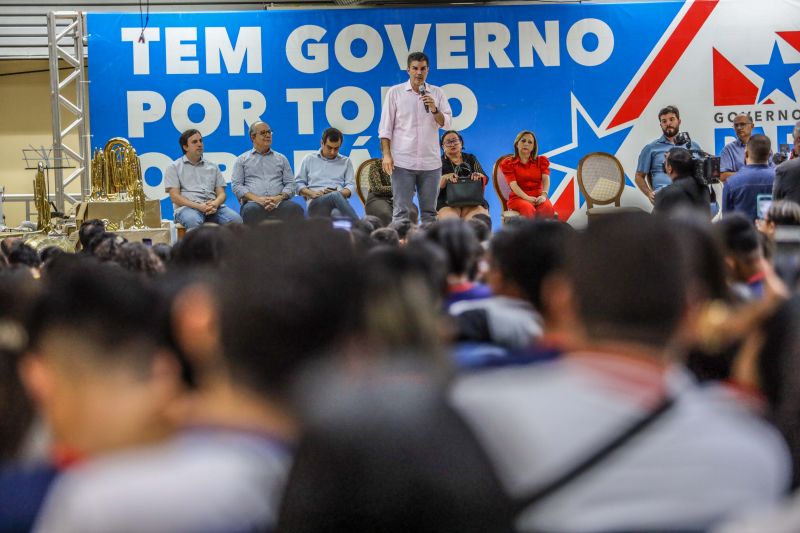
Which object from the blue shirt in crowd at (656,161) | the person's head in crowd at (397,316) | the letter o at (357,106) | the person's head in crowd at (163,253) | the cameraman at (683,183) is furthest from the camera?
the letter o at (357,106)

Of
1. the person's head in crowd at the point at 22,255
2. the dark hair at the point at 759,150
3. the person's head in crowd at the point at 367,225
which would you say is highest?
the dark hair at the point at 759,150

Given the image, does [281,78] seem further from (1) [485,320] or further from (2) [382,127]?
(1) [485,320]

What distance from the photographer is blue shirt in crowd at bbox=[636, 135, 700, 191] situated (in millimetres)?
9172

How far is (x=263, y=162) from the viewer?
910 cm

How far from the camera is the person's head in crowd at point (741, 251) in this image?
9.66 ft

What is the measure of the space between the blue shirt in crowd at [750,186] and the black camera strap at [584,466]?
5848 millimetres

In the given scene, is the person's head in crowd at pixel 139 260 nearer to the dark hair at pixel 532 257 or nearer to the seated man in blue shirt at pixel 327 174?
the dark hair at pixel 532 257

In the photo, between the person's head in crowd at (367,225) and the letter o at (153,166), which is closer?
the person's head in crowd at (367,225)

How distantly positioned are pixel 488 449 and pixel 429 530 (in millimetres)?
164

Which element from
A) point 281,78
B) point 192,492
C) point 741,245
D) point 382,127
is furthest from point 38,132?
point 192,492

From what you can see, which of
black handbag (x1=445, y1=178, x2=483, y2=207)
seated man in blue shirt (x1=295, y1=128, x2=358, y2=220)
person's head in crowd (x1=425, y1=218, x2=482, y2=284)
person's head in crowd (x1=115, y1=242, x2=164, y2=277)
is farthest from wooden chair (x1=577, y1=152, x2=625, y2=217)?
person's head in crowd (x1=425, y1=218, x2=482, y2=284)

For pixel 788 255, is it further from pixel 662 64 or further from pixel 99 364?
pixel 662 64

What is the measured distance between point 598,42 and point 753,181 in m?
4.06

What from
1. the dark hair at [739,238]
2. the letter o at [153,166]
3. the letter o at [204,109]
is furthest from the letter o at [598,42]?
the dark hair at [739,238]
